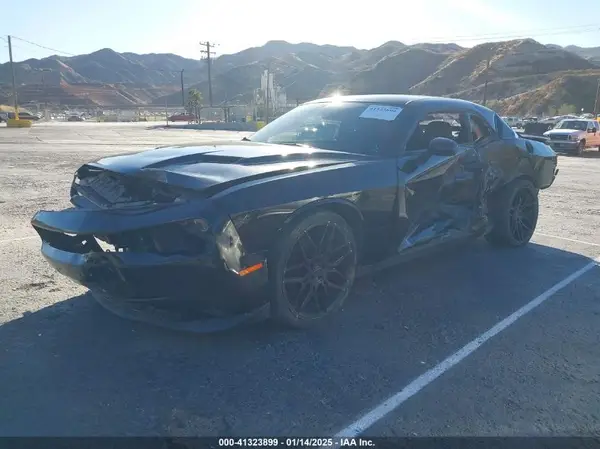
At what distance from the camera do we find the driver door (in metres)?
4.07

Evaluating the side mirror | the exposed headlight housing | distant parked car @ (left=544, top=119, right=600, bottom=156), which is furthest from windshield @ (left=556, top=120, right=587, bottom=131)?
the exposed headlight housing

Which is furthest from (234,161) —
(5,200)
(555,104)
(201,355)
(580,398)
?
(555,104)

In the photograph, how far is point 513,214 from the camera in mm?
5535

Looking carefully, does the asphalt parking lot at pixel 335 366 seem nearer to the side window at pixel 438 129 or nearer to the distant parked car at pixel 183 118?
the side window at pixel 438 129

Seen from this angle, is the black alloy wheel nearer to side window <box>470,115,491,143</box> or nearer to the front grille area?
side window <box>470,115,491,143</box>

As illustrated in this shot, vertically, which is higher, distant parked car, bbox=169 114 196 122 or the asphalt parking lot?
distant parked car, bbox=169 114 196 122

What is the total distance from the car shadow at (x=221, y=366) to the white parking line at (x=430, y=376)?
55 millimetres

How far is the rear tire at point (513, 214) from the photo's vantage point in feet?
17.5

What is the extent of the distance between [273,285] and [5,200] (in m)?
6.33

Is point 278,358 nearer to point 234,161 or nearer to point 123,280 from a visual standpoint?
point 123,280

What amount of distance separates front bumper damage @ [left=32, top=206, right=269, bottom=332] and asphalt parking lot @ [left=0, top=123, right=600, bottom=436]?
0.29 meters

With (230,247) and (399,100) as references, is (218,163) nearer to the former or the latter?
(230,247)

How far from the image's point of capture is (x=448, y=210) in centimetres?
455

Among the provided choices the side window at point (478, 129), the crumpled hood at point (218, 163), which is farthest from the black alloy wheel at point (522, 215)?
the crumpled hood at point (218, 163)
